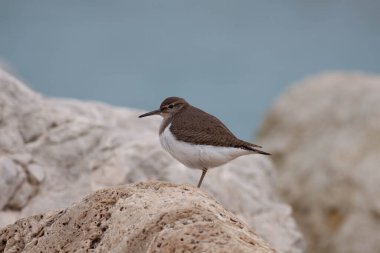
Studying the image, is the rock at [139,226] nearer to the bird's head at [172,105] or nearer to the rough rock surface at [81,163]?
the bird's head at [172,105]

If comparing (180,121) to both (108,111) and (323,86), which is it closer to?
(108,111)

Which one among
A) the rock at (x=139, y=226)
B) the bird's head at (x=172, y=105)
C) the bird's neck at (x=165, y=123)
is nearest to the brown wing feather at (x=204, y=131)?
the bird's neck at (x=165, y=123)

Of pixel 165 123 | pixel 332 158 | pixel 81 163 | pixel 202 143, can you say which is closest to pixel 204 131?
pixel 202 143

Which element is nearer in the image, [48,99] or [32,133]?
[32,133]

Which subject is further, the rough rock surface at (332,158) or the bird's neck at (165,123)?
the rough rock surface at (332,158)

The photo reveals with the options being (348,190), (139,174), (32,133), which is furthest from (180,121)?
(348,190)

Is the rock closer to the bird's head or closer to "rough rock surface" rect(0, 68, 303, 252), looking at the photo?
the bird's head

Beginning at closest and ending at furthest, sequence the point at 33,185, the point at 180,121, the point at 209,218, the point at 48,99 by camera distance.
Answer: the point at 209,218
the point at 180,121
the point at 33,185
the point at 48,99
